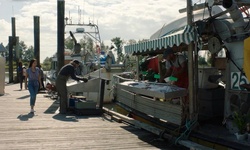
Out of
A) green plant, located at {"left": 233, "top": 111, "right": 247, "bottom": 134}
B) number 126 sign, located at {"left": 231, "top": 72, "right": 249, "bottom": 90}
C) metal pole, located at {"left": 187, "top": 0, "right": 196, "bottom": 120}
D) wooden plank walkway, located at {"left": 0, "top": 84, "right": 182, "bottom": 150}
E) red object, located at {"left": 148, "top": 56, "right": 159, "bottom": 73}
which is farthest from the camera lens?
red object, located at {"left": 148, "top": 56, "right": 159, "bottom": 73}

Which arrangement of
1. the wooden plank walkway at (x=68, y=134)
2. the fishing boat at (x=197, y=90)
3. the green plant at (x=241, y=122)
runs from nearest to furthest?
the green plant at (x=241, y=122) → the fishing boat at (x=197, y=90) → the wooden plank walkway at (x=68, y=134)

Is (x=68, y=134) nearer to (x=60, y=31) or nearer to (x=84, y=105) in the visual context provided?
(x=84, y=105)

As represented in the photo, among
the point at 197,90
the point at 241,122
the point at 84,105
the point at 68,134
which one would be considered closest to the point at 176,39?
the point at 197,90

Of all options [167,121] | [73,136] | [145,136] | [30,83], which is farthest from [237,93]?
[30,83]

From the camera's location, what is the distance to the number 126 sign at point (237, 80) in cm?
674

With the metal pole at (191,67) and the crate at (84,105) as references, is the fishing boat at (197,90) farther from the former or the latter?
the crate at (84,105)

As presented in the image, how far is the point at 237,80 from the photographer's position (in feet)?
22.6

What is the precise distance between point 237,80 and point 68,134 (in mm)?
3759

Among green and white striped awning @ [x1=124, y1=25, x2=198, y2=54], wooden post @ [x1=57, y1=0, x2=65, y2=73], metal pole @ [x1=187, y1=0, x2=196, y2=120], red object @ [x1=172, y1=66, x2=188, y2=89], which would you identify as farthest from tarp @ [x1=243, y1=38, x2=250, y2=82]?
wooden post @ [x1=57, y1=0, x2=65, y2=73]

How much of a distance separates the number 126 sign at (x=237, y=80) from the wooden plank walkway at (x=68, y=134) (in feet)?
5.36

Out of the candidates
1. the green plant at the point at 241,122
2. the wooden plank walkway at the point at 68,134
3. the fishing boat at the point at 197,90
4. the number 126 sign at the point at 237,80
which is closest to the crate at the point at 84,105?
the wooden plank walkway at the point at 68,134

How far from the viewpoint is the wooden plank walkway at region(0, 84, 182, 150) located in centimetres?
698

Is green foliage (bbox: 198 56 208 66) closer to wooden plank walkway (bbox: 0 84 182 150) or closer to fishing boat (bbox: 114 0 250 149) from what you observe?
fishing boat (bbox: 114 0 250 149)

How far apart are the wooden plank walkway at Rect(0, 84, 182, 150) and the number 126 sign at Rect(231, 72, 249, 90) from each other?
163 cm
